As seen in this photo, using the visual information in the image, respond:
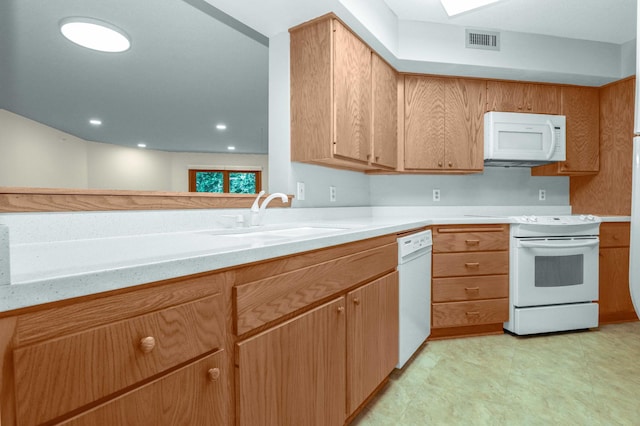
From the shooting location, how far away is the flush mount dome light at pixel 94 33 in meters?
2.44

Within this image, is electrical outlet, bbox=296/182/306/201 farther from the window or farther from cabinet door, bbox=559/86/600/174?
the window

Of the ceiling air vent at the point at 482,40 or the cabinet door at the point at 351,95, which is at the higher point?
the ceiling air vent at the point at 482,40

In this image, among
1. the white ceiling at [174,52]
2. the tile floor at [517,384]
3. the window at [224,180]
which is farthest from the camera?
the window at [224,180]

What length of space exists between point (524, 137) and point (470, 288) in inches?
56.9

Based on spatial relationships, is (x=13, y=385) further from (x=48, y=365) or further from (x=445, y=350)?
(x=445, y=350)

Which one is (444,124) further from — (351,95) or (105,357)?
(105,357)

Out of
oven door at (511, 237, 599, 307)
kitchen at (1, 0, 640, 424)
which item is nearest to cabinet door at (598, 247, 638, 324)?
oven door at (511, 237, 599, 307)

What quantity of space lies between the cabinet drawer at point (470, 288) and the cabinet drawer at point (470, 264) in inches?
1.6

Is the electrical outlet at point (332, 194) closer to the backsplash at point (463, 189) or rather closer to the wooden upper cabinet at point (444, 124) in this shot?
the backsplash at point (463, 189)

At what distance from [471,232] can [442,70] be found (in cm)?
135

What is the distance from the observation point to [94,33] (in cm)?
254

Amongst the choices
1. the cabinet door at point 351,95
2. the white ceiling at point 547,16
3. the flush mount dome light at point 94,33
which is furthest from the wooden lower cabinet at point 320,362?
the flush mount dome light at point 94,33

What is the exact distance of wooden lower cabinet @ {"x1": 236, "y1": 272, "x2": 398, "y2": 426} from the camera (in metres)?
0.85

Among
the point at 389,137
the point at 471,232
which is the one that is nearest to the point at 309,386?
the point at 471,232
